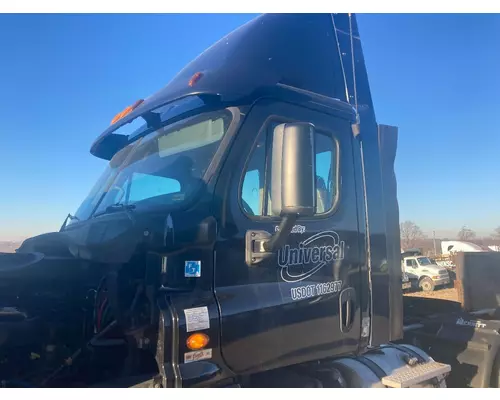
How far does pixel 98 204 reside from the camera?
3.00 metres

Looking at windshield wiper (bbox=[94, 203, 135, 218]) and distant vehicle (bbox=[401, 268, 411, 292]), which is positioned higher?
windshield wiper (bbox=[94, 203, 135, 218])

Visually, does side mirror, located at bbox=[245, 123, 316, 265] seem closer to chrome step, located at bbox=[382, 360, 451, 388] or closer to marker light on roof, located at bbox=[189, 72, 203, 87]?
marker light on roof, located at bbox=[189, 72, 203, 87]

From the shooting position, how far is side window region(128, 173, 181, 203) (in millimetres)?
2668

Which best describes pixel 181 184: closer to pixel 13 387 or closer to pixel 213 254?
pixel 213 254

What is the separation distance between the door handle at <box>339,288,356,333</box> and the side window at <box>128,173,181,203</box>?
1.19 meters

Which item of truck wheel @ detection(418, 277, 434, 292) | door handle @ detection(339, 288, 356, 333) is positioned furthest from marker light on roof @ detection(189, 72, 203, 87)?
truck wheel @ detection(418, 277, 434, 292)

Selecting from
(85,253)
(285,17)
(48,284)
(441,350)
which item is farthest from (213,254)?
(441,350)

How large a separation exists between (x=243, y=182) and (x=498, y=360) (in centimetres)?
255

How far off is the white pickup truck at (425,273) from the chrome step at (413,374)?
25.8 inches

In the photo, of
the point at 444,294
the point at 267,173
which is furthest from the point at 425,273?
the point at 267,173

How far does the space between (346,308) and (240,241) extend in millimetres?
879

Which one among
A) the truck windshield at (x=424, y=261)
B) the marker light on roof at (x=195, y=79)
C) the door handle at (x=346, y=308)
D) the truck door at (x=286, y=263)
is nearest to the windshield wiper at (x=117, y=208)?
the truck door at (x=286, y=263)

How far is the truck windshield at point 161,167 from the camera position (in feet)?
8.53

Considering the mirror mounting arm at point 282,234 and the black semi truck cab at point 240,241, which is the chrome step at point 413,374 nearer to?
the black semi truck cab at point 240,241
